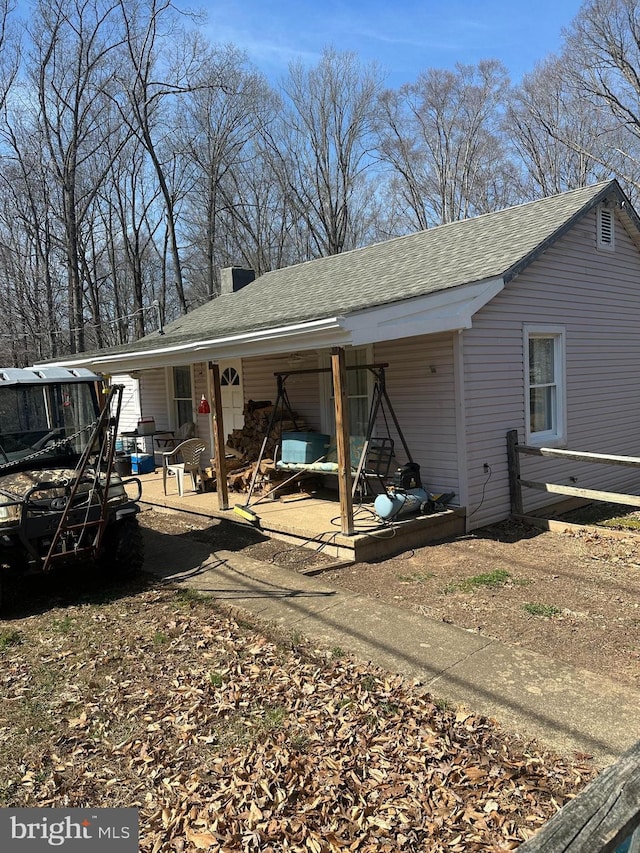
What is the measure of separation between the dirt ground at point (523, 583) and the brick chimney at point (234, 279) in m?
9.34

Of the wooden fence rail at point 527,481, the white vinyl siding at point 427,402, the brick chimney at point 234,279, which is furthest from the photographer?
the brick chimney at point 234,279

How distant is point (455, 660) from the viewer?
4.25m

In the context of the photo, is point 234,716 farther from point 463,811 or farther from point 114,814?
point 463,811

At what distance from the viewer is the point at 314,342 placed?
22.2 feet

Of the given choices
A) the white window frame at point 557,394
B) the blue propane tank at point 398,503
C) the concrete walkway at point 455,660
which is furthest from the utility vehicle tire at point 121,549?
the white window frame at point 557,394

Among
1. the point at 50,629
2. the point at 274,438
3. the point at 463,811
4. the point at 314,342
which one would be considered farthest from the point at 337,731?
the point at 274,438

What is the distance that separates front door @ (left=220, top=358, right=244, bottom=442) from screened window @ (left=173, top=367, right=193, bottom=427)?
154 centimetres

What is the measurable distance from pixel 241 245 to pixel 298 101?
7.01 metres

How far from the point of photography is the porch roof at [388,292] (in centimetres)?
679

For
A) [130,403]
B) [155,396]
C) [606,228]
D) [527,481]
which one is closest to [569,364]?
[527,481]

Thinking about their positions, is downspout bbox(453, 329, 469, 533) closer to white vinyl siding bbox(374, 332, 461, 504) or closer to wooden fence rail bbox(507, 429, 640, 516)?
white vinyl siding bbox(374, 332, 461, 504)

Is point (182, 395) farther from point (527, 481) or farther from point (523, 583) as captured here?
point (523, 583)

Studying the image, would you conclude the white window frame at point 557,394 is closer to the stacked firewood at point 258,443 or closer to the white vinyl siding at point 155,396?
the stacked firewood at point 258,443

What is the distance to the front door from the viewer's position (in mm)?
11805
